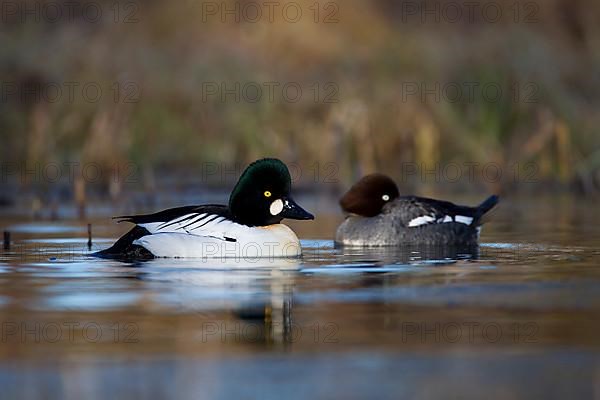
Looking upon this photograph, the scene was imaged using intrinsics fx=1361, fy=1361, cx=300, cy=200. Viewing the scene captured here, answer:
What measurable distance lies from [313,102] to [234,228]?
33.0 ft

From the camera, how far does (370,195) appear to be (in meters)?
13.1

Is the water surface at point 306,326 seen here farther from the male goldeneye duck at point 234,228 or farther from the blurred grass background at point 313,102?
the blurred grass background at point 313,102

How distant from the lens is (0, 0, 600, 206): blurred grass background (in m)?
18.2

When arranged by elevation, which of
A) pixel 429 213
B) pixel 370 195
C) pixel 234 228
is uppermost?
pixel 370 195

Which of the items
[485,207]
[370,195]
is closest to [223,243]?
[370,195]

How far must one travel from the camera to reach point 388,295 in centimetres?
811

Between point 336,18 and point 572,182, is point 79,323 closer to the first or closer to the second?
point 572,182

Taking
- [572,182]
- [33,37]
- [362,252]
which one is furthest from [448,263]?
[33,37]

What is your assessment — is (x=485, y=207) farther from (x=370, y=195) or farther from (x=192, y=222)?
(x=192, y=222)

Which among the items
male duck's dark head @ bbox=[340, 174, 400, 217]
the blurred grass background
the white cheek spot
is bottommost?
the white cheek spot

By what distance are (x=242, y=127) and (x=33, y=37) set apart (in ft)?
14.2

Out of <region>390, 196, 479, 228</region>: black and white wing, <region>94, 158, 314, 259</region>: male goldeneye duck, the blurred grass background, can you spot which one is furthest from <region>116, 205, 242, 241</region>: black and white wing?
the blurred grass background

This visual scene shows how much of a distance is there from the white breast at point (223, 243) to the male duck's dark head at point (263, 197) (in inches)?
5.2

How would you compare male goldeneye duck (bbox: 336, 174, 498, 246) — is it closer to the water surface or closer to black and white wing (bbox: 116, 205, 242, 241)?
the water surface
